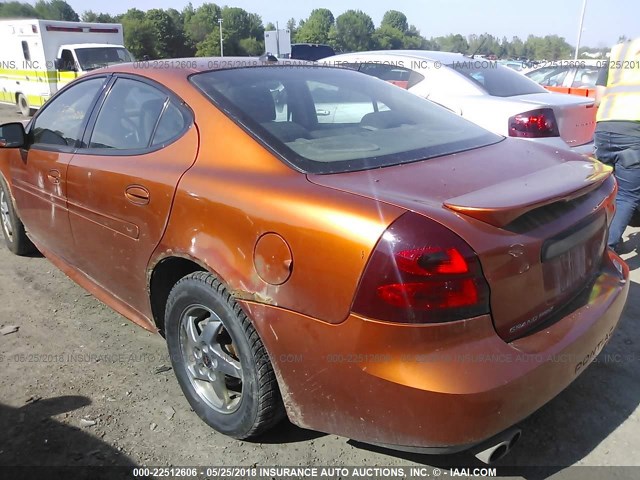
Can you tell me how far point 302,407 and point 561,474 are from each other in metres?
1.09

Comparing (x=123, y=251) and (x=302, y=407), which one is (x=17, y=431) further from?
(x=302, y=407)

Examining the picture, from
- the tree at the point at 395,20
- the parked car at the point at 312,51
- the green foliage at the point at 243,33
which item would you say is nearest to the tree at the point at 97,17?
the green foliage at the point at 243,33

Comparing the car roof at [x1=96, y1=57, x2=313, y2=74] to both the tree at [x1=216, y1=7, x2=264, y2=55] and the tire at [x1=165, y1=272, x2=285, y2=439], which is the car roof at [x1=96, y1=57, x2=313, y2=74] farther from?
the tree at [x1=216, y1=7, x2=264, y2=55]

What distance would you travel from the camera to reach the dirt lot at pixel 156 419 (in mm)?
2240

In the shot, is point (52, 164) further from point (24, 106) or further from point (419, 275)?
point (24, 106)

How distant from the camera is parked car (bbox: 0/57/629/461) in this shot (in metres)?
1.68

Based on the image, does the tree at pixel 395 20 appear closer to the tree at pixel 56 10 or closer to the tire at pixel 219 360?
the tree at pixel 56 10

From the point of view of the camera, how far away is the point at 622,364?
9.45 ft

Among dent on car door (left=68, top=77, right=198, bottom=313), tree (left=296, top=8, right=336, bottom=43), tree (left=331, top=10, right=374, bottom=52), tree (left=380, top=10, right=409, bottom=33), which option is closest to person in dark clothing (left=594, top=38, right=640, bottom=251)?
dent on car door (left=68, top=77, right=198, bottom=313)

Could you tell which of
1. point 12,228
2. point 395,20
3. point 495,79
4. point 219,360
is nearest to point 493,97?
point 495,79

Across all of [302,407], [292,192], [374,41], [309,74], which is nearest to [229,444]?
[302,407]

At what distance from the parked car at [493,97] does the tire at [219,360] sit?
3.62 m

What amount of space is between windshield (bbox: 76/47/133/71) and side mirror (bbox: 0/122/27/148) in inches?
427

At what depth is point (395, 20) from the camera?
126250 millimetres
